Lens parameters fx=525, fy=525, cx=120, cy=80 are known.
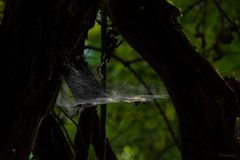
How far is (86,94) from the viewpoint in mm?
1577

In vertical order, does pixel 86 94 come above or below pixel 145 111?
above

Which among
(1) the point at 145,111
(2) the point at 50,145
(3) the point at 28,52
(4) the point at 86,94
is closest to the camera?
(3) the point at 28,52

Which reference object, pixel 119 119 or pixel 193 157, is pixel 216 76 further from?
pixel 119 119

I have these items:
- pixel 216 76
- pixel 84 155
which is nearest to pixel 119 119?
pixel 84 155

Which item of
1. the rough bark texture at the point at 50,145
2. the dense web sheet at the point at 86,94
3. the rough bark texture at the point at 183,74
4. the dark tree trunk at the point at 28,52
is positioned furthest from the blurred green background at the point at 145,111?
the dark tree trunk at the point at 28,52

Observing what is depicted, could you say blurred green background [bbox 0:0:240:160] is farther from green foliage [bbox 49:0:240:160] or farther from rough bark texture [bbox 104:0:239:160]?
rough bark texture [bbox 104:0:239:160]

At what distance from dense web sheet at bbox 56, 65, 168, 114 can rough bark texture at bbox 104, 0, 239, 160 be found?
0.25 metres

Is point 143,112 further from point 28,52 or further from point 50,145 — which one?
point 28,52

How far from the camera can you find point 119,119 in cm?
432

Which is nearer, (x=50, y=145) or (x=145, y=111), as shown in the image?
(x=50, y=145)

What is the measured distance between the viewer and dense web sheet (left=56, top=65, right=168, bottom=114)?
143 centimetres

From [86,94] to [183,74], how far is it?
1.66 feet

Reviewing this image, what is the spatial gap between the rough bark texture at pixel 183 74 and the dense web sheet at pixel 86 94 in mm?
254

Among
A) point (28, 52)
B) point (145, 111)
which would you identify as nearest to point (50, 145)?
point (28, 52)
